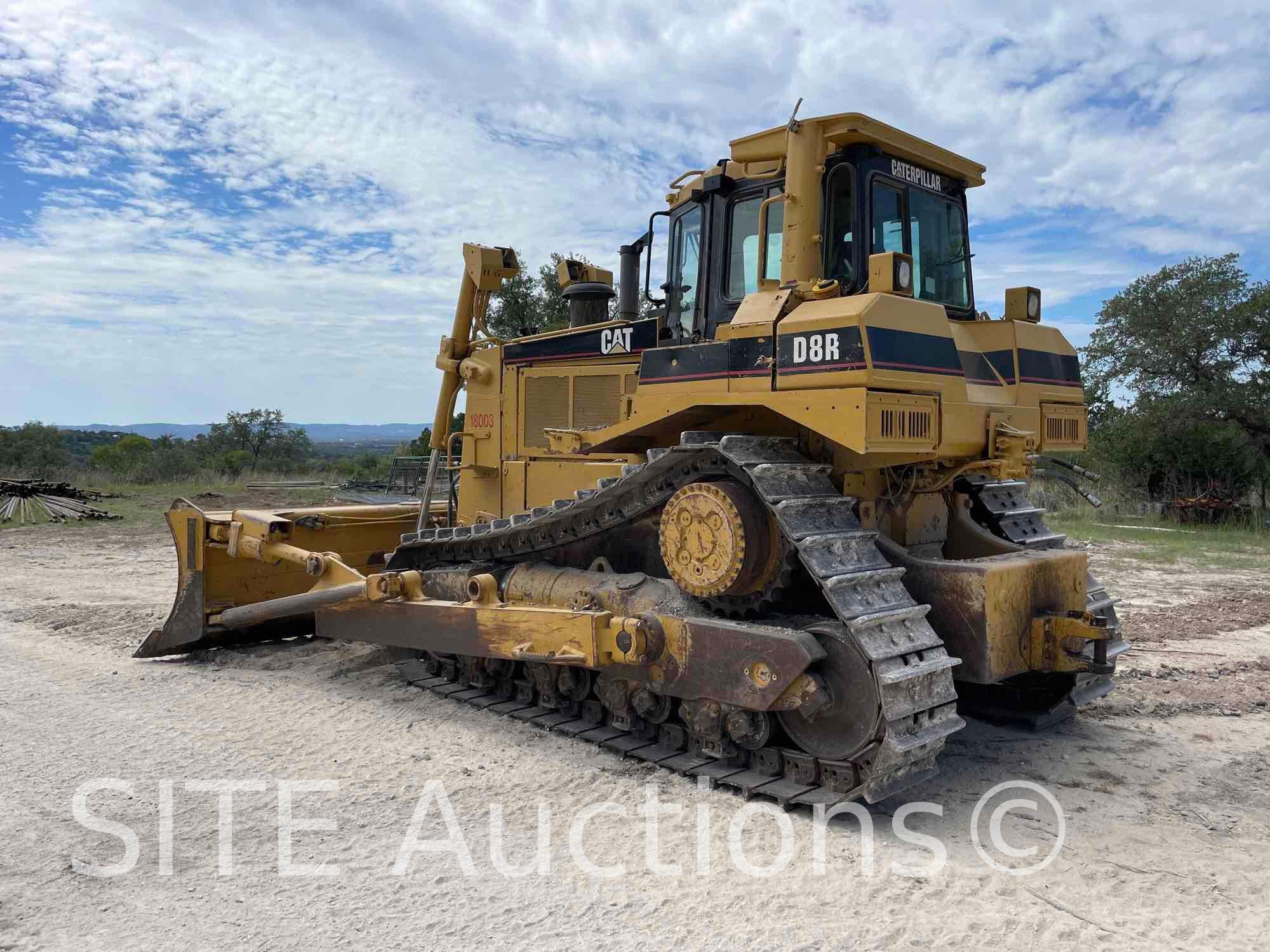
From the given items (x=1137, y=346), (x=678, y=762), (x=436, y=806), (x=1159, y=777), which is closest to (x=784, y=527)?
(x=678, y=762)

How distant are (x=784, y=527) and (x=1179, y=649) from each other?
17.9ft

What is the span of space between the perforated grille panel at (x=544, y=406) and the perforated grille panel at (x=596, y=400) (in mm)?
116

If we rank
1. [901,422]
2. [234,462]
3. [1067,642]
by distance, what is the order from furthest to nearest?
[234,462] < [1067,642] < [901,422]

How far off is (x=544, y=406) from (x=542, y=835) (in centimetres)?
383

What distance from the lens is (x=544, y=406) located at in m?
7.39

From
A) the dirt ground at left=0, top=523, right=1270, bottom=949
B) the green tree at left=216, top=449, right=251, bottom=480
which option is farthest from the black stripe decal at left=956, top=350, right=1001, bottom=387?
the green tree at left=216, top=449, right=251, bottom=480

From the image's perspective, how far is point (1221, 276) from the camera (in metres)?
21.8

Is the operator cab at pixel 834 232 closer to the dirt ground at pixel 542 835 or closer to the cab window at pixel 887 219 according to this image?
the cab window at pixel 887 219

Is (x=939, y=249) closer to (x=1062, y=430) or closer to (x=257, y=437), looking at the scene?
(x=1062, y=430)

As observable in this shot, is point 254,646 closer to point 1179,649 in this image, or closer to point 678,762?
point 678,762

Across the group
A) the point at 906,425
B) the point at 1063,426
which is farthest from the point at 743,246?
the point at 1063,426

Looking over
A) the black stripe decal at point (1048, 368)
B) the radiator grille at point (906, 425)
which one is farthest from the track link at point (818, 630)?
the black stripe decal at point (1048, 368)

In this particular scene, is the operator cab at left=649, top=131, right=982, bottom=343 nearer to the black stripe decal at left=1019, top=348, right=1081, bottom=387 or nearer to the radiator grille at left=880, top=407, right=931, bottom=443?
the black stripe decal at left=1019, top=348, right=1081, bottom=387

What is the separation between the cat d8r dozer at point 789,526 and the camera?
14.7ft
